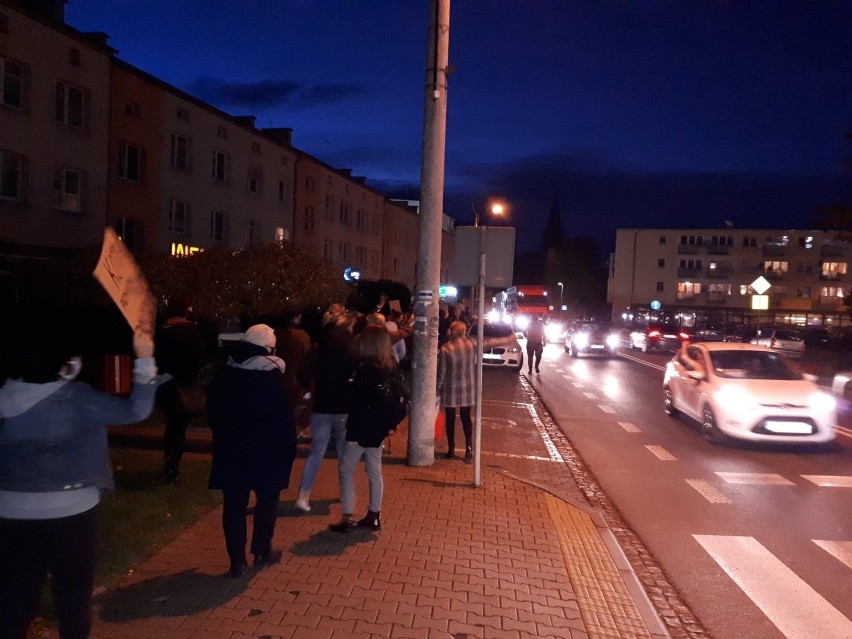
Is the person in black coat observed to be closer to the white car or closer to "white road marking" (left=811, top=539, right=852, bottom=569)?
"white road marking" (left=811, top=539, right=852, bottom=569)

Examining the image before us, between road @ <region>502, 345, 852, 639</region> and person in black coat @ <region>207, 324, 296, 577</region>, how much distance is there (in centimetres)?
317

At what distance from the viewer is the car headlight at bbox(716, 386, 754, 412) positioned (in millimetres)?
11180

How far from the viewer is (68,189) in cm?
2311

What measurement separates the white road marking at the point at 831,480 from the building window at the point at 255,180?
2762 cm

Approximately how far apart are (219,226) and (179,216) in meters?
2.96

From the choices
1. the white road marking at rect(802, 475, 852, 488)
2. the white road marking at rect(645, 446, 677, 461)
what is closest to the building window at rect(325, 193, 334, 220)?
the white road marking at rect(645, 446, 677, 461)

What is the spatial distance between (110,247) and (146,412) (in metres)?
0.75

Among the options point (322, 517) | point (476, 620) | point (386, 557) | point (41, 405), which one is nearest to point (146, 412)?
point (41, 405)

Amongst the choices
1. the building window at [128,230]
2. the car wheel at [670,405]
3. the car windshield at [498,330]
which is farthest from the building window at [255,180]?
the car wheel at [670,405]

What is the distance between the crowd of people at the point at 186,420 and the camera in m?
3.16

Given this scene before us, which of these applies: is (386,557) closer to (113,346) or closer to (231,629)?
(231,629)

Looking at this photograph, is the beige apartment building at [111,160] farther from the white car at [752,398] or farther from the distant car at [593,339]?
the distant car at [593,339]

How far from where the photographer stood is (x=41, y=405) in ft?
10.4

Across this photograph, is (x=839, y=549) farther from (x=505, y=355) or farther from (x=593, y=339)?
(x=593, y=339)
